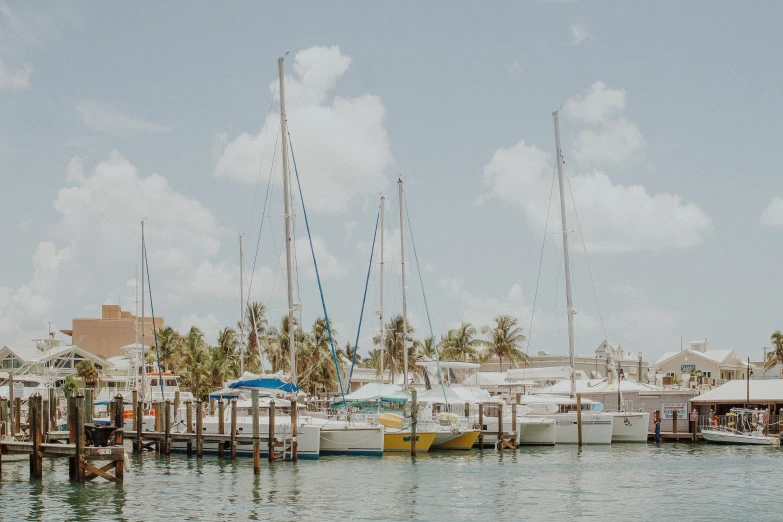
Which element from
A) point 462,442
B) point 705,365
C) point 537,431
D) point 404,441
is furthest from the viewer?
point 705,365

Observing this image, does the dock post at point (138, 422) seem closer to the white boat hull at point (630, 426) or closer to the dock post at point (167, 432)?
the dock post at point (167, 432)

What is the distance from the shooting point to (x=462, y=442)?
5234cm

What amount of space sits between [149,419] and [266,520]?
2779 centimetres

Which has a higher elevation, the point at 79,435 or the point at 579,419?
the point at 79,435

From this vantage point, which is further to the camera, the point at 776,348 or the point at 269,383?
the point at 776,348

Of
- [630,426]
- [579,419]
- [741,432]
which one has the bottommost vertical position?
[741,432]

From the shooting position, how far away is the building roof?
63844 mm

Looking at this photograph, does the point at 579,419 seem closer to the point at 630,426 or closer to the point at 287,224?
the point at 630,426

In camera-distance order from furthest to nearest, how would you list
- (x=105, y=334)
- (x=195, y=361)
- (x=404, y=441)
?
(x=105, y=334), (x=195, y=361), (x=404, y=441)

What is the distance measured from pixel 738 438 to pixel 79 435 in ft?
142

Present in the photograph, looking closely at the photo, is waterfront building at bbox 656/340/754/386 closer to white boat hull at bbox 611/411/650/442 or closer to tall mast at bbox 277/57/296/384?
white boat hull at bbox 611/411/650/442

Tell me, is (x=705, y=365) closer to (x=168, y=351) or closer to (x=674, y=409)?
(x=674, y=409)

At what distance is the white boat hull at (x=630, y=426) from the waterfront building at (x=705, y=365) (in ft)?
184

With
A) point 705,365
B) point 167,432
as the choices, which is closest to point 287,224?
point 167,432
